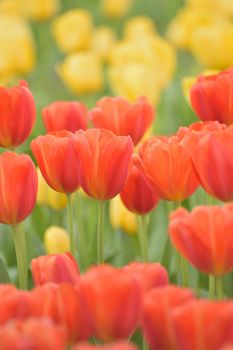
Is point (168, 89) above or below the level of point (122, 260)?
above

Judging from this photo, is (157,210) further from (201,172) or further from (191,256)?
(191,256)

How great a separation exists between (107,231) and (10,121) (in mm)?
565

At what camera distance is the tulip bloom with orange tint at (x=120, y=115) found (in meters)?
1.32

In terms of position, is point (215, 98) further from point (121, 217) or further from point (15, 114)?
point (121, 217)

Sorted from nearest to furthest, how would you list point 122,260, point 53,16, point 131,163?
point 131,163 < point 122,260 < point 53,16

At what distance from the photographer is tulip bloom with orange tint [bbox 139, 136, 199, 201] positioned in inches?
43.3

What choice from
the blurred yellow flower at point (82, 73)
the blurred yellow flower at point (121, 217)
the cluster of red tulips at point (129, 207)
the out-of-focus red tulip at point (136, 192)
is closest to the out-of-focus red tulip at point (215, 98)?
the cluster of red tulips at point (129, 207)

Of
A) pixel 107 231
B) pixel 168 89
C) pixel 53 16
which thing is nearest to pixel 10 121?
pixel 107 231

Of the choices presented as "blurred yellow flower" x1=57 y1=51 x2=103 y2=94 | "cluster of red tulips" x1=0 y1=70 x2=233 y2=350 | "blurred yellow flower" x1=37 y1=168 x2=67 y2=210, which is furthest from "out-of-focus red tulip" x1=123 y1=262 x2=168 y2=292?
"blurred yellow flower" x1=57 y1=51 x2=103 y2=94

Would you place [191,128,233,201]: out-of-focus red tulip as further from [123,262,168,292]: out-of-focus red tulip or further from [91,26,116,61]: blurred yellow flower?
[91,26,116,61]: blurred yellow flower

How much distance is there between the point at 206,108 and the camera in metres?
1.27

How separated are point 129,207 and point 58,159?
0.14 metres

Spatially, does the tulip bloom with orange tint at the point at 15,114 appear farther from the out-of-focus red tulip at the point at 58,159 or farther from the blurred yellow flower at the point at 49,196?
the blurred yellow flower at the point at 49,196

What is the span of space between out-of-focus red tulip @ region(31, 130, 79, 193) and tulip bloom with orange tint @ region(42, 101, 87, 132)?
0.62ft
